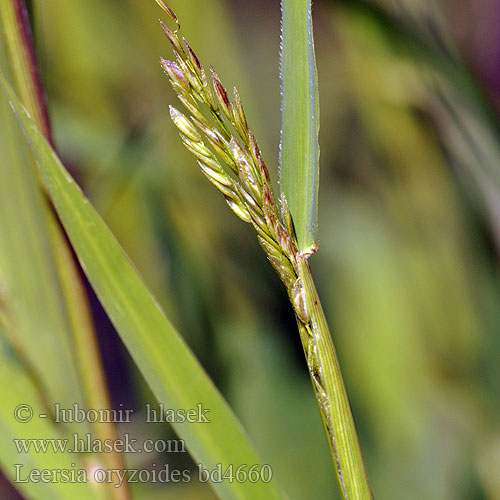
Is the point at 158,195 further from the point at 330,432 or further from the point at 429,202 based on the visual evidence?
the point at 330,432

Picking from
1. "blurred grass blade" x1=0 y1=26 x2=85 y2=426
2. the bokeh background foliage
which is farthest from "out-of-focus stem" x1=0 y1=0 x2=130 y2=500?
the bokeh background foliage

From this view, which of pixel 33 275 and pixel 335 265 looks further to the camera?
pixel 335 265

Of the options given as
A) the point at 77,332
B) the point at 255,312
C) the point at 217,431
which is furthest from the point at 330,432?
the point at 255,312

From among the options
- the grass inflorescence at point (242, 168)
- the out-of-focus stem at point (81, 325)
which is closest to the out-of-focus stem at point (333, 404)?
the grass inflorescence at point (242, 168)

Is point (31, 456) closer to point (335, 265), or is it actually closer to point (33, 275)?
point (33, 275)

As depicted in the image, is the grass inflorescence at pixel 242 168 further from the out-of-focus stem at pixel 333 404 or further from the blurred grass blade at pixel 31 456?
the blurred grass blade at pixel 31 456

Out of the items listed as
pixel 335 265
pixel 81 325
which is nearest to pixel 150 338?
pixel 81 325

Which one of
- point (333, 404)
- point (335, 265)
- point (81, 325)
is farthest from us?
point (335, 265)
